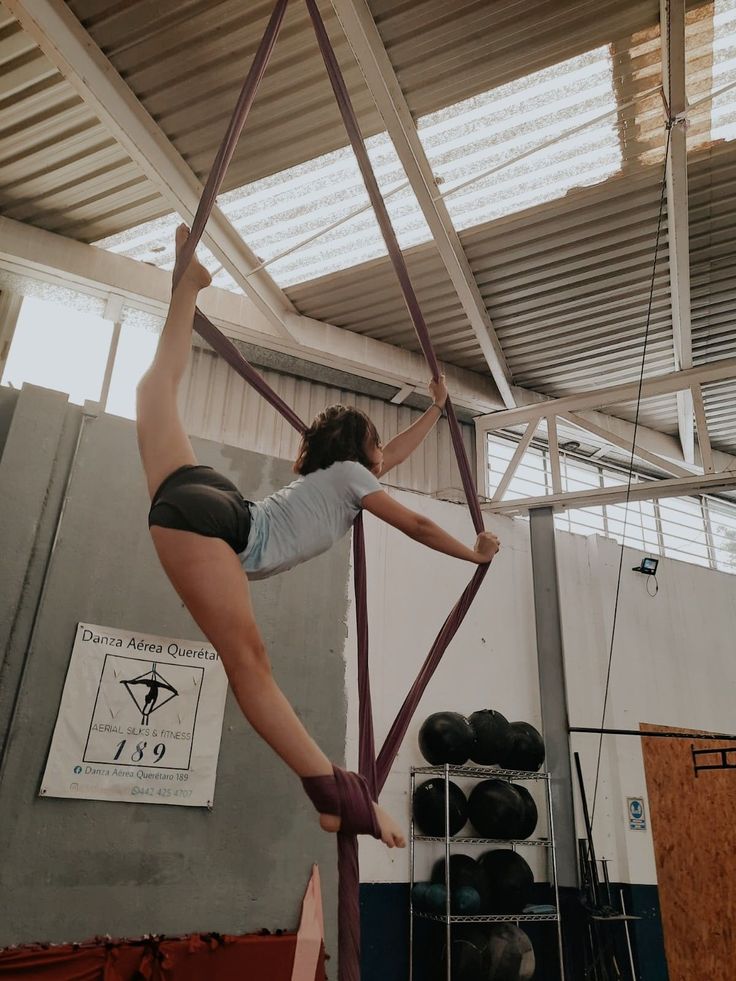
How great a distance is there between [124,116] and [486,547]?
12.2ft

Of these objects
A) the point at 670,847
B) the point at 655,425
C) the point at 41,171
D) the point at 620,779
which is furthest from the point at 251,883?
the point at 655,425

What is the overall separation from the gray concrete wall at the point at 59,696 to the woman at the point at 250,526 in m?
1.84

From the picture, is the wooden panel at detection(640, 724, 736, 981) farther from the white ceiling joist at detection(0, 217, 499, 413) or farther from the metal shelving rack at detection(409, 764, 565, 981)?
the white ceiling joist at detection(0, 217, 499, 413)

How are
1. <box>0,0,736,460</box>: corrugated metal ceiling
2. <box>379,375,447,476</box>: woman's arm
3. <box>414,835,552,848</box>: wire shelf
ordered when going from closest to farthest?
<box>379,375,447,476</box>: woman's arm < <box>0,0,736,460</box>: corrugated metal ceiling < <box>414,835,552,848</box>: wire shelf

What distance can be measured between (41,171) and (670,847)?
7.41 m

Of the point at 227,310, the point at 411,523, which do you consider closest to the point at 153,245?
the point at 227,310

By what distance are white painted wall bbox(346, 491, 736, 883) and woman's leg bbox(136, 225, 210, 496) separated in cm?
390

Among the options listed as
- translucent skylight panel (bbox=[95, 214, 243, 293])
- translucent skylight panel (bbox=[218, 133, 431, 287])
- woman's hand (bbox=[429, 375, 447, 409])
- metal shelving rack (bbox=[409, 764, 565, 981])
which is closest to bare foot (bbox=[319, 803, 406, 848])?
woman's hand (bbox=[429, 375, 447, 409])

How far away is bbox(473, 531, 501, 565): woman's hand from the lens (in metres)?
2.23

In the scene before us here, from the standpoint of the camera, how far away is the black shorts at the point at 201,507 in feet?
5.31

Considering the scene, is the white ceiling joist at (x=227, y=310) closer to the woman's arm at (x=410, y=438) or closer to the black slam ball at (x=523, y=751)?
the black slam ball at (x=523, y=751)

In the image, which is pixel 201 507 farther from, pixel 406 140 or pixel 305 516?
pixel 406 140

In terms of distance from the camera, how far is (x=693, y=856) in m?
5.94

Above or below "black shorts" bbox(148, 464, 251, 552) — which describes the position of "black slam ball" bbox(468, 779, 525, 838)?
below
